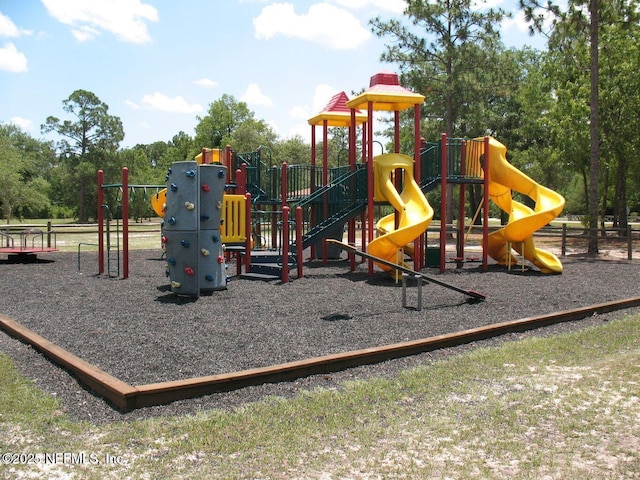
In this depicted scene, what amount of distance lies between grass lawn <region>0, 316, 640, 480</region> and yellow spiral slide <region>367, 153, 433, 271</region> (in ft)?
24.8

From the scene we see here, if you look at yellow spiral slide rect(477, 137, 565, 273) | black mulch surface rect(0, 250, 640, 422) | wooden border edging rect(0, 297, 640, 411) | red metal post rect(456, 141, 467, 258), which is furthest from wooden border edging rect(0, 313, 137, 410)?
yellow spiral slide rect(477, 137, 565, 273)

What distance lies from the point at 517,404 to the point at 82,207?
203 feet

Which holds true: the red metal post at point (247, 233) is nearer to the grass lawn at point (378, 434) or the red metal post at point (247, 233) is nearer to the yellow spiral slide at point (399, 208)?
the yellow spiral slide at point (399, 208)

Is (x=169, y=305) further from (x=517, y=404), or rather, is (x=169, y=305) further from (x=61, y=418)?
(x=517, y=404)

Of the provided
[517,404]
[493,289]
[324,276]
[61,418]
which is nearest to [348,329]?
[517,404]

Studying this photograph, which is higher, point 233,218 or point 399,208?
point 399,208

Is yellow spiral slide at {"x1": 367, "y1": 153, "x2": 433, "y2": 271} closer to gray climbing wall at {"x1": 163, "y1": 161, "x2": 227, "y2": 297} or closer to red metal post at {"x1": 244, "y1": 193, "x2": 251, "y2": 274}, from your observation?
red metal post at {"x1": 244, "y1": 193, "x2": 251, "y2": 274}

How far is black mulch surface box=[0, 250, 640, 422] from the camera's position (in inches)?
249

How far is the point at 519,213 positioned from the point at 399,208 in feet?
14.4

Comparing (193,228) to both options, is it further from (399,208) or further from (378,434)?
(378,434)

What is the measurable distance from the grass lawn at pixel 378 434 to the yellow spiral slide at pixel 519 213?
387 inches

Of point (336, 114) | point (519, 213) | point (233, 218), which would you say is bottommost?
point (233, 218)

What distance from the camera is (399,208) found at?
1480cm

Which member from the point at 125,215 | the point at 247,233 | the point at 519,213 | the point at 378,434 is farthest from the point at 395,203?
the point at 378,434
